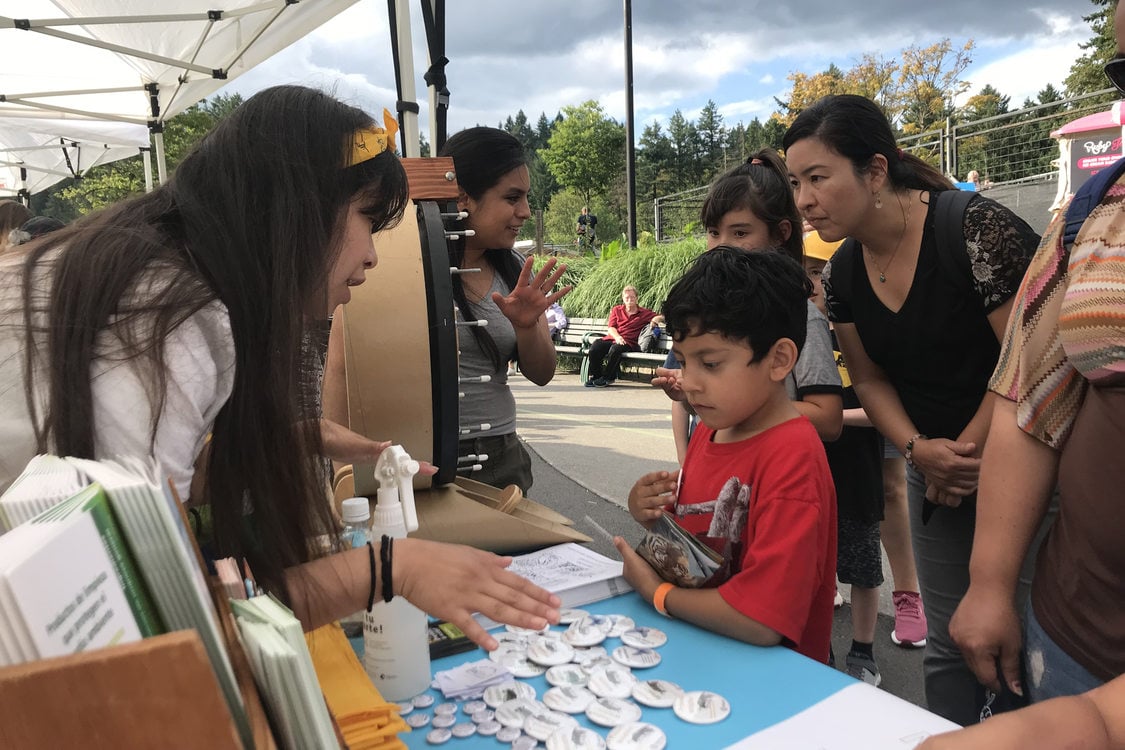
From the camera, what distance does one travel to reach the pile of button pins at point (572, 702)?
2.97 ft

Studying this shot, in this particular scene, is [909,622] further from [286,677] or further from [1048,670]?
[286,677]

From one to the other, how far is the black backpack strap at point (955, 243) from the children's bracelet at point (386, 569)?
1.34 m

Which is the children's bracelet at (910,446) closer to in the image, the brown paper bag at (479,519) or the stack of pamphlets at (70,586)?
the brown paper bag at (479,519)

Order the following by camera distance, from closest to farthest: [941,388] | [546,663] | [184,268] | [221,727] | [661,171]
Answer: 1. [221,727]
2. [184,268]
3. [546,663]
4. [941,388]
5. [661,171]

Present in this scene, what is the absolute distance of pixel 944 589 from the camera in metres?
1.68

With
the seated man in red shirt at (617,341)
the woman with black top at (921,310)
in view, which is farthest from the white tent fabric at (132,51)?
the seated man in red shirt at (617,341)

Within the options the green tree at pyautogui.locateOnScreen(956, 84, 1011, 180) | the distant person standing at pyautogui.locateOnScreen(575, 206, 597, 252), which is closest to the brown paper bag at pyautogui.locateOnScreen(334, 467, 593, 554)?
the green tree at pyautogui.locateOnScreen(956, 84, 1011, 180)

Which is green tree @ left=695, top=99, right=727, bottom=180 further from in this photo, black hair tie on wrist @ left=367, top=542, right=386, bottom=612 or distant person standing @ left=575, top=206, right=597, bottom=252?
black hair tie on wrist @ left=367, top=542, right=386, bottom=612

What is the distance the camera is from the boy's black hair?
1.37m

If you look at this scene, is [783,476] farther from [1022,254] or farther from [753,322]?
[1022,254]

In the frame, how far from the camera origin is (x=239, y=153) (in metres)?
1.01

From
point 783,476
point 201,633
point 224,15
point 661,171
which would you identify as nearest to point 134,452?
point 201,633

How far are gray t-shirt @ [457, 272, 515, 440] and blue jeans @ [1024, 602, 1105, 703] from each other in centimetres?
116

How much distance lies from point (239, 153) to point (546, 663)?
825 millimetres
